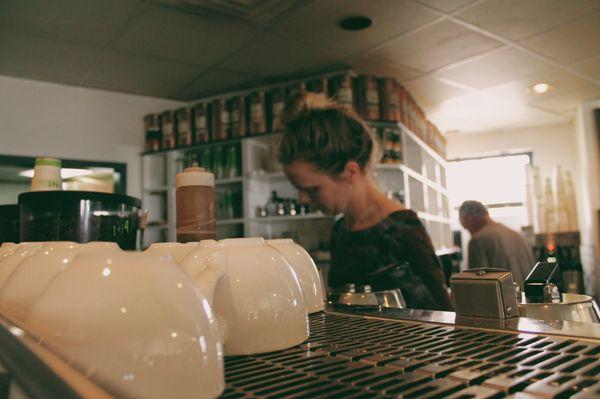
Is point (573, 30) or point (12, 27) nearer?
point (12, 27)

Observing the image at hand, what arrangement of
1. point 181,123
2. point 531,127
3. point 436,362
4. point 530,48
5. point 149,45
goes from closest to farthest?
1. point 436,362
2. point 149,45
3. point 530,48
4. point 181,123
5. point 531,127

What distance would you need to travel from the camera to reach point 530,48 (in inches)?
140

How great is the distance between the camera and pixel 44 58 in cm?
338

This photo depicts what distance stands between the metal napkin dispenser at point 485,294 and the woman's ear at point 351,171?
95 cm

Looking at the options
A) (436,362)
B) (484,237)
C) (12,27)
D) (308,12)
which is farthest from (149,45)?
(436,362)

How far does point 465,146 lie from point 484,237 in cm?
401

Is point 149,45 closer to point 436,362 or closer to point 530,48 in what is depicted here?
point 530,48

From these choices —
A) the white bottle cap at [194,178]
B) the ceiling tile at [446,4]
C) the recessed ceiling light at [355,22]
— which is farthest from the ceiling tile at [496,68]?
the white bottle cap at [194,178]

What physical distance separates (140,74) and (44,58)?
0.66 metres

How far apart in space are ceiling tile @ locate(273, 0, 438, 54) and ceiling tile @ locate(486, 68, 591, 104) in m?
1.80

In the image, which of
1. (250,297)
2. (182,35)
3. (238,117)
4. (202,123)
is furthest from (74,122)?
(250,297)

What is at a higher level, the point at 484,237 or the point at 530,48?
the point at 530,48

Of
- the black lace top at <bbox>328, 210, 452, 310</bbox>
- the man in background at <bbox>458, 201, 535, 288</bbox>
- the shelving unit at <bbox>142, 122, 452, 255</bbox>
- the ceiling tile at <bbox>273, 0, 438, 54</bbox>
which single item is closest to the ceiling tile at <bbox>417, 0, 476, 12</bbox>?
the ceiling tile at <bbox>273, 0, 438, 54</bbox>

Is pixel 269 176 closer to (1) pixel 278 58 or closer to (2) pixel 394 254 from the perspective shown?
(1) pixel 278 58
